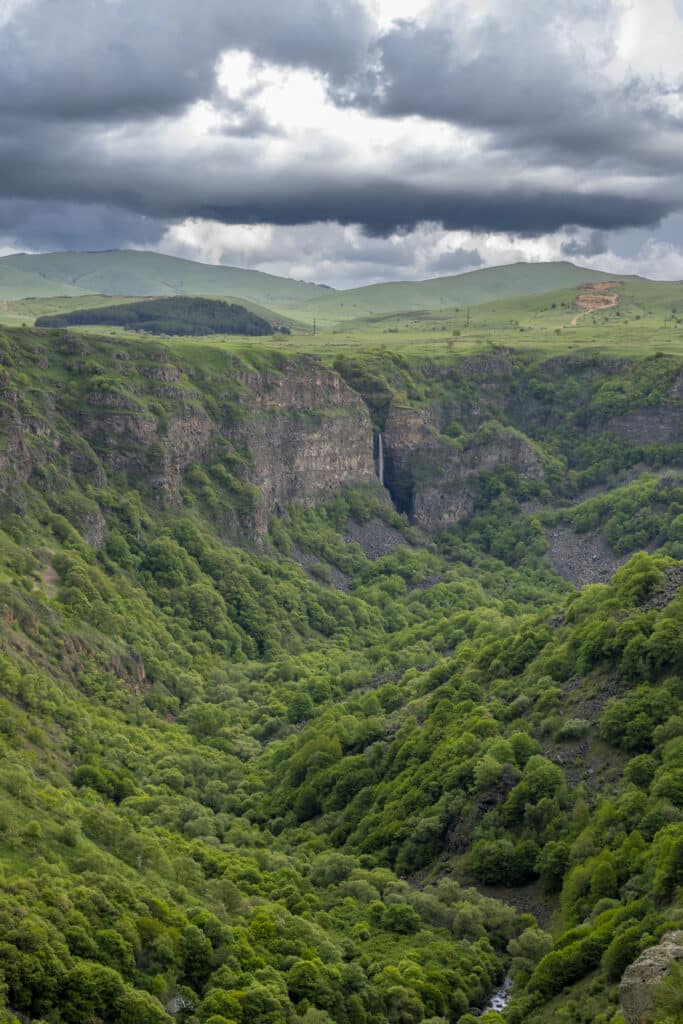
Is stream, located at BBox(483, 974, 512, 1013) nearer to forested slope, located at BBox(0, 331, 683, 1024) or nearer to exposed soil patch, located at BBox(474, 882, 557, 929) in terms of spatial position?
forested slope, located at BBox(0, 331, 683, 1024)

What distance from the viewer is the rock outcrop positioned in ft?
205

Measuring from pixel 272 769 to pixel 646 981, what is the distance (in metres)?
74.4

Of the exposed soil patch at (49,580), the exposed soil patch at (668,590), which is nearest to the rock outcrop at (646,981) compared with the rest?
the exposed soil patch at (668,590)

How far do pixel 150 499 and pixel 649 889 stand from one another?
118m

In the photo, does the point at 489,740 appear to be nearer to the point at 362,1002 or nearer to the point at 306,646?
the point at 362,1002

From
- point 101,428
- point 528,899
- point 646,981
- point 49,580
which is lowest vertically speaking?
point 528,899

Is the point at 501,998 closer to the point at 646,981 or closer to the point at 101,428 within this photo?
the point at 646,981

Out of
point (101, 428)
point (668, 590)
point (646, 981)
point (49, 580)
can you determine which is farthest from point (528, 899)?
point (101, 428)

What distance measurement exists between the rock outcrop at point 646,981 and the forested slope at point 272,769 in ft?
14.9

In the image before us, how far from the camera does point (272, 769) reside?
439 ft

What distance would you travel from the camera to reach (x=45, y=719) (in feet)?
387

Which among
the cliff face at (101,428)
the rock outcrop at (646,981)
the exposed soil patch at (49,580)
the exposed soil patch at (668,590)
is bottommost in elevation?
the rock outcrop at (646,981)

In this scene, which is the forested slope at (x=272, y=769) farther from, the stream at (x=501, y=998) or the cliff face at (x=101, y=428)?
the stream at (x=501, y=998)

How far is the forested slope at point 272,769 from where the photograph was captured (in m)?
76.9
